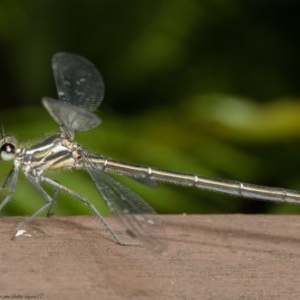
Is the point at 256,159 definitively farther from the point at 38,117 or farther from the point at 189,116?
the point at 38,117

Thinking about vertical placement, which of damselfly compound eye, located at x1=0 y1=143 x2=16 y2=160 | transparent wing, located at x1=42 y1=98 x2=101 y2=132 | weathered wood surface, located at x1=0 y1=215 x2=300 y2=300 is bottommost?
weathered wood surface, located at x1=0 y1=215 x2=300 y2=300

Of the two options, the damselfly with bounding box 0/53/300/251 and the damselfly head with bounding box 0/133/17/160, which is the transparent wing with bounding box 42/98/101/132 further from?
the damselfly head with bounding box 0/133/17/160

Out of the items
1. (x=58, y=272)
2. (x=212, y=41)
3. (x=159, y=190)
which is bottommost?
(x=159, y=190)

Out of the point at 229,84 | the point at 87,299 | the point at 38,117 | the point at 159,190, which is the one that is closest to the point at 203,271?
the point at 87,299

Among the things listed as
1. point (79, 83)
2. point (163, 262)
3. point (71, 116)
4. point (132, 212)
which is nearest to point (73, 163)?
point (71, 116)

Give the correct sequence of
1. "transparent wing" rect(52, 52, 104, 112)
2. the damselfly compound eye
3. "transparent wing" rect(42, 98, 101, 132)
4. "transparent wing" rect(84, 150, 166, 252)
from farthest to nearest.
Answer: "transparent wing" rect(52, 52, 104, 112), the damselfly compound eye, "transparent wing" rect(42, 98, 101, 132), "transparent wing" rect(84, 150, 166, 252)

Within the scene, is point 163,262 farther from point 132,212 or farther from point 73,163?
point 73,163

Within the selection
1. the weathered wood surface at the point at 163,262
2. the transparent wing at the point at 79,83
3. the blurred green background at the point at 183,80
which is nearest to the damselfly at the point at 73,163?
the transparent wing at the point at 79,83

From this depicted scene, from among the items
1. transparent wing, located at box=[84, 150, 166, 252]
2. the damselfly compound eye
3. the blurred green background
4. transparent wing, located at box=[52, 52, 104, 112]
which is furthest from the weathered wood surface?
the blurred green background
